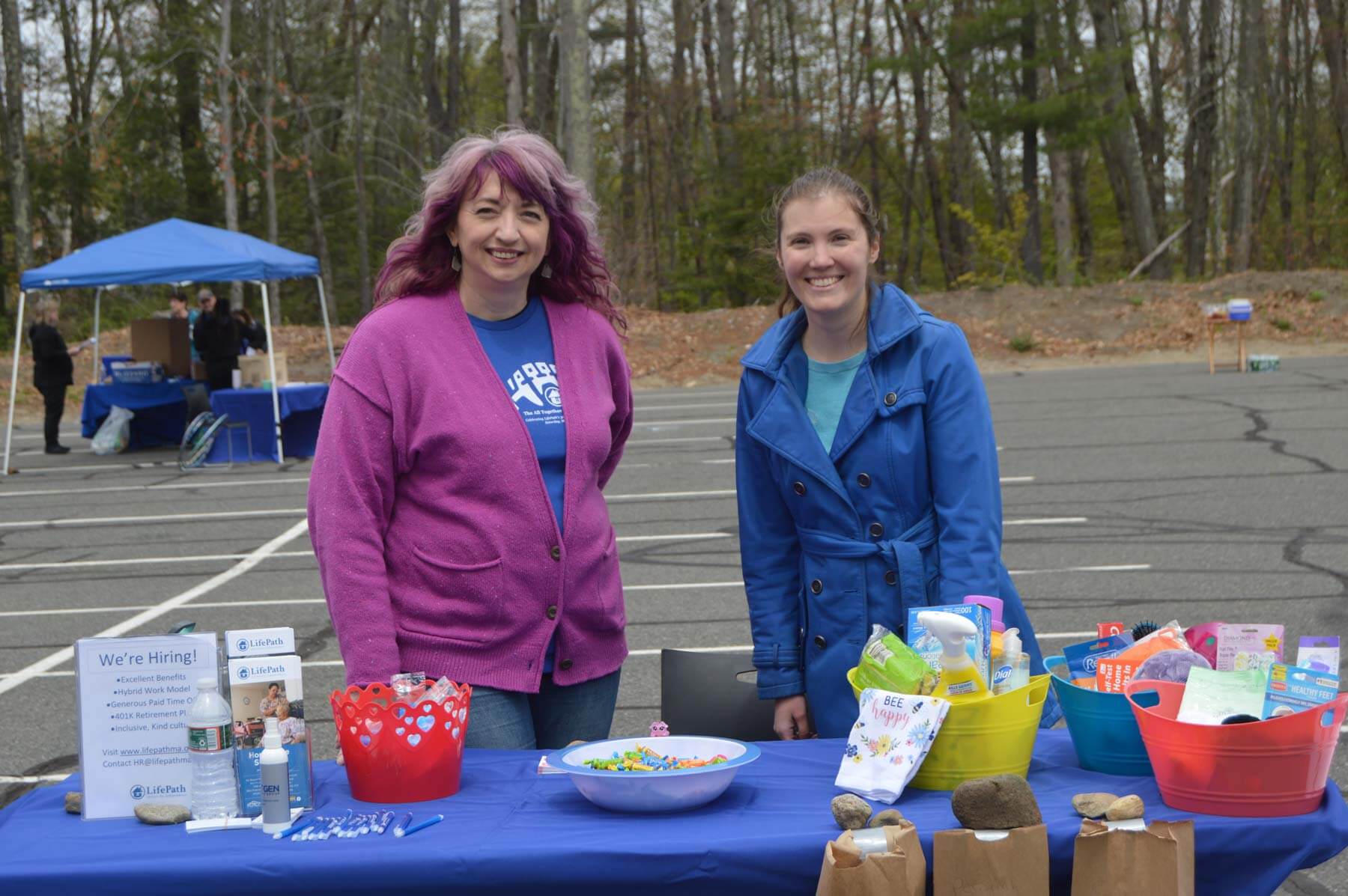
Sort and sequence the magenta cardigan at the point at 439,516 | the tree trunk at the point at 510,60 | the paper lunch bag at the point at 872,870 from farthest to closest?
the tree trunk at the point at 510,60, the magenta cardigan at the point at 439,516, the paper lunch bag at the point at 872,870

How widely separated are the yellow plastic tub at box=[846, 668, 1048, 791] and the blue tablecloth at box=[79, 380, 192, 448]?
610 inches

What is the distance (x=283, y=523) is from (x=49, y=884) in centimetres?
932

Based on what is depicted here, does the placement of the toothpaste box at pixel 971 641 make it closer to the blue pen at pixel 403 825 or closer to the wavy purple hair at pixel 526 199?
the blue pen at pixel 403 825

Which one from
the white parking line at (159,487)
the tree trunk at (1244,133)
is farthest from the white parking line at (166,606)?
the tree trunk at (1244,133)

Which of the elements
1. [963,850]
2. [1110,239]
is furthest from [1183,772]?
[1110,239]

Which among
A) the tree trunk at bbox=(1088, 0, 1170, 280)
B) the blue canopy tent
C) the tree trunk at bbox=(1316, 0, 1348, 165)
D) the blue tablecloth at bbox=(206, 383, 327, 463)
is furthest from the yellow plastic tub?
the tree trunk at bbox=(1316, 0, 1348, 165)

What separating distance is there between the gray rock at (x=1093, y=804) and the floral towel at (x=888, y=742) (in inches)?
10.3

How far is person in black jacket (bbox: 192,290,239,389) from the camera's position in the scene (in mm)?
16250

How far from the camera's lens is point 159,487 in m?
14.0

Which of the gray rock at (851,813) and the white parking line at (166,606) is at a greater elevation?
the gray rock at (851,813)

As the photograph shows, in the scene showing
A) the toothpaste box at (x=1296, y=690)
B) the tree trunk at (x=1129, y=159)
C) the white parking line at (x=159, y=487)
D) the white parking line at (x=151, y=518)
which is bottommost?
the white parking line at (x=151, y=518)

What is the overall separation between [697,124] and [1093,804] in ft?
129

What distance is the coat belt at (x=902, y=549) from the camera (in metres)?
3.02

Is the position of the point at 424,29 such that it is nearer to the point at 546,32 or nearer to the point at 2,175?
the point at 546,32
